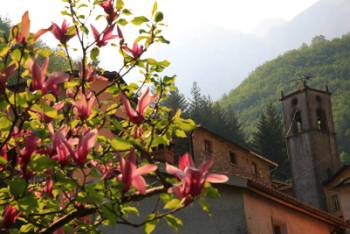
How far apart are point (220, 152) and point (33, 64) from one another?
26903 mm

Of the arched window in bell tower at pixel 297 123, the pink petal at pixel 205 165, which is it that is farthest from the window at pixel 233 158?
the pink petal at pixel 205 165

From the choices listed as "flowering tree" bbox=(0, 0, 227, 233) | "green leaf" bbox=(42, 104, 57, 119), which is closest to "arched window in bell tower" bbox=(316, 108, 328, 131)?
"flowering tree" bbox=(0, 0, 227, 233)

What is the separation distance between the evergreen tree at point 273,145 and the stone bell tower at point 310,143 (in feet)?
41.4

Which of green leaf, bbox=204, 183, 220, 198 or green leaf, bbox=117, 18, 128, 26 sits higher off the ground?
green leaf, bbox=117, 18, 128, 26

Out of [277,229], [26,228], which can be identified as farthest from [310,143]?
[26,228]

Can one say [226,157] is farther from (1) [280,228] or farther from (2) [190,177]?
(2) [190,177]

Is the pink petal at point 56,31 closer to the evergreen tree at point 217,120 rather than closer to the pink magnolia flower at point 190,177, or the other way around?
the pink magnolia flower at point 190,177

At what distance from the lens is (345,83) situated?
3516 inches

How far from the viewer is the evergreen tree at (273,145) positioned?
57.7 meters

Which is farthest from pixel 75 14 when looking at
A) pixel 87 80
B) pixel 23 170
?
pixel 23 170

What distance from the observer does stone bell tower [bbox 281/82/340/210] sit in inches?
1683

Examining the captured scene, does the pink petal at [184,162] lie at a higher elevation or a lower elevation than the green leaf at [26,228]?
higher

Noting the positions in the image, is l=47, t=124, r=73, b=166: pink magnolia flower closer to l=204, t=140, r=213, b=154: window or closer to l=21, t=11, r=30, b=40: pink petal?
l=21, t=11, r=30, b=40: pink petal

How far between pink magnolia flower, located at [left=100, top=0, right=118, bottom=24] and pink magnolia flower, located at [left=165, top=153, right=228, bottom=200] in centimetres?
168
